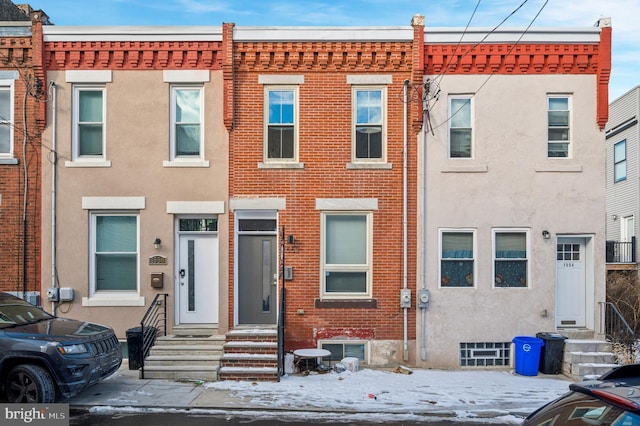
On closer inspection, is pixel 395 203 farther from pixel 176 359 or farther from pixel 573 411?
pixel 573 411

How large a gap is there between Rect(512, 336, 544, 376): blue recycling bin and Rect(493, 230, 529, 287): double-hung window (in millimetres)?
1385

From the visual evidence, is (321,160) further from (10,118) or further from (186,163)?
(10,118)


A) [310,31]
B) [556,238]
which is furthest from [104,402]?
[556,238]

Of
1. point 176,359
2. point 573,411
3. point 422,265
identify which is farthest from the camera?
point 422,265

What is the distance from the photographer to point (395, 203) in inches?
458

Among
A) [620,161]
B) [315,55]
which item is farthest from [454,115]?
[620,161]

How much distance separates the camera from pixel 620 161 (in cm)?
2239

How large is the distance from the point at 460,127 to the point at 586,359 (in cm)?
567

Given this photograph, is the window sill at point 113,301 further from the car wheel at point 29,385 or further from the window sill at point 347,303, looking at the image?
the window sill at point 347,303

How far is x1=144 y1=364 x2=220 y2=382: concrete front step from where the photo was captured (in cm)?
1002

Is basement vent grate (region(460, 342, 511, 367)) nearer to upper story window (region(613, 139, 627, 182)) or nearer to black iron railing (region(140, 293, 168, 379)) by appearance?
black iron railing (region(140, 293, 168, 379))

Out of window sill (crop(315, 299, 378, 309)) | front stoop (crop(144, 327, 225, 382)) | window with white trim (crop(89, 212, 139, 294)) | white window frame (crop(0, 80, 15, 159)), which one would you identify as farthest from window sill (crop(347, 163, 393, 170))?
white window frame (crop(0, 80, 15, 159))

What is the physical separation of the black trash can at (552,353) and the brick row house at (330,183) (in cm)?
63

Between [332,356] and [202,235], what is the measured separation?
13.2 feet
